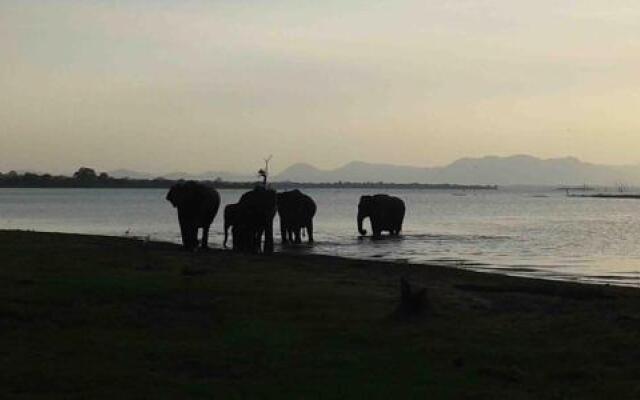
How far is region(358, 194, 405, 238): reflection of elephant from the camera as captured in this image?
46000 mm

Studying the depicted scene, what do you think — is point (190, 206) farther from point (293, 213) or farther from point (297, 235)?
point (297, 235)

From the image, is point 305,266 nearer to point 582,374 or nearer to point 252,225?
point 252,225

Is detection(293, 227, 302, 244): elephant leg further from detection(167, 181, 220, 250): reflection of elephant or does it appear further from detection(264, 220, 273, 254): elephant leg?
detection(167, 181, 220, 250): reflection of elephant

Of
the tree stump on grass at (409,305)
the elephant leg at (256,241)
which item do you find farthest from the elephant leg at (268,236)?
the tree stump on grass at (409,305)

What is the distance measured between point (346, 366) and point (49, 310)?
16.5 ft

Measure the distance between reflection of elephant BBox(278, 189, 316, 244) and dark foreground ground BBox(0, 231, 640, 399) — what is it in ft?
63.8

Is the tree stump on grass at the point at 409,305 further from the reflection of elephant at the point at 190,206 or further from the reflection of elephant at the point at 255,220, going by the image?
the reflection of elephant at the point at 255,220

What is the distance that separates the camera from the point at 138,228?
52406 millimetres

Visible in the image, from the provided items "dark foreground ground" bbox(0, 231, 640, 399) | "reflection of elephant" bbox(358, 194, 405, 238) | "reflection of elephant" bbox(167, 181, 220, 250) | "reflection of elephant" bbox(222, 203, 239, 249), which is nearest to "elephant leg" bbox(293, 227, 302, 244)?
"reflection of elephant" bbox(358, 194, 405, 238)

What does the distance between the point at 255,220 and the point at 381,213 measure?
1683cm

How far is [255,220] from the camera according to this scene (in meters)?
30.2

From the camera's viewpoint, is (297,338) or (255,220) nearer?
(297,338)

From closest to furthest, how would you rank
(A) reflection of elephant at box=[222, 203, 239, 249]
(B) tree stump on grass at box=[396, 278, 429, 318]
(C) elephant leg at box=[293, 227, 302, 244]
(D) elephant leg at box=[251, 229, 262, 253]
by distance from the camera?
(B) tree stump on grass at box=[396, 278, 429, 318], (D) elephant leg at box=[251, 229, 262, 253], (A) reflection of elephant at box=[222, 203, 239, 249], (C) elephant leg at box=[293, 227, 302, 244]

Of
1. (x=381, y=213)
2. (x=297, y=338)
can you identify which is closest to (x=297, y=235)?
(x=381, y=213)
